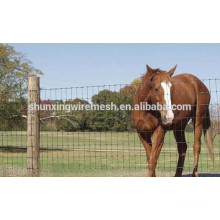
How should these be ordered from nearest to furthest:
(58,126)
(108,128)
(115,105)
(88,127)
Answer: (115,105)
(108,128)
(88,127)
(58,126)

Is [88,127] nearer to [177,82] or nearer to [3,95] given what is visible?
[177,82]

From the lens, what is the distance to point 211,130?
8.26 metres

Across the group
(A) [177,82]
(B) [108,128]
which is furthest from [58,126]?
(A) [177,82]

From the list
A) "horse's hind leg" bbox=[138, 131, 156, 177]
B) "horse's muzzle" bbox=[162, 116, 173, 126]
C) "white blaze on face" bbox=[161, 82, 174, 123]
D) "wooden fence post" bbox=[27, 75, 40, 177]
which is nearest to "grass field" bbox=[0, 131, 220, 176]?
"horse's hind leg" bbox=[138, 131, 156, 177]

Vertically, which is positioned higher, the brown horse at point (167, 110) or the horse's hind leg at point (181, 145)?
the brown horse at point (167, 110)

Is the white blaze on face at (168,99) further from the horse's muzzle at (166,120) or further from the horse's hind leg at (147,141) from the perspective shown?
the horse's hind leg at (147,141)

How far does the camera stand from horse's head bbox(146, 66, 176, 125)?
20.2 ft

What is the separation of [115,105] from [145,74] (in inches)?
55.7

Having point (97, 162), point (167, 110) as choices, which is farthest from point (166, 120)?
point (97, 162)

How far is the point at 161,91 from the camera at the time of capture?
629 cm

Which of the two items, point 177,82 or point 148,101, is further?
point 177,82

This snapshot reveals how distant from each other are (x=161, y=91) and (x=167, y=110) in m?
0.36

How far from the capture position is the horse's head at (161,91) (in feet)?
20.2

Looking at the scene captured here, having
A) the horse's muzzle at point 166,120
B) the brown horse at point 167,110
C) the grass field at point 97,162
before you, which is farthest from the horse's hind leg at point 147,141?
the horse's muzzle at point 166,120
